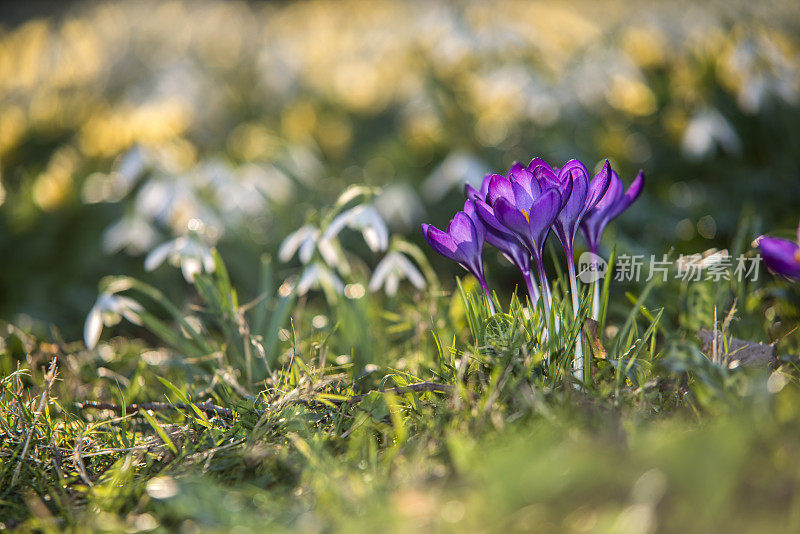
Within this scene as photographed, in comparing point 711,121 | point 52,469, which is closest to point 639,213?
point 711,121

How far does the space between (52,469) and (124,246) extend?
202 centimetres

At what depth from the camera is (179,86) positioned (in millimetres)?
5348

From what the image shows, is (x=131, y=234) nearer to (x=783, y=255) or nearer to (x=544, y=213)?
(x=544, y=213)

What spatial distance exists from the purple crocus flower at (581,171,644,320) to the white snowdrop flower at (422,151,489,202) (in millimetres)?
1463

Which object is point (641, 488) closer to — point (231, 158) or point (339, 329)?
point (339, 329)

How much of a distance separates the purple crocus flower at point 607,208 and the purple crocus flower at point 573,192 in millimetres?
63

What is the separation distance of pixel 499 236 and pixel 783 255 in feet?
2.00

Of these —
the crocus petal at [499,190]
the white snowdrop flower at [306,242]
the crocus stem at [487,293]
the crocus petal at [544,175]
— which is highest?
the crocus petal at [544,175]

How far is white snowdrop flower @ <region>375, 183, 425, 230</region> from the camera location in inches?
132

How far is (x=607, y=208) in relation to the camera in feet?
5.16

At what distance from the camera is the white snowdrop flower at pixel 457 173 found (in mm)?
3225

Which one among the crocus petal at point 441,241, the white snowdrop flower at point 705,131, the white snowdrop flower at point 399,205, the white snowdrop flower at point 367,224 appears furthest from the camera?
the white snowdrop flower at point 399,205

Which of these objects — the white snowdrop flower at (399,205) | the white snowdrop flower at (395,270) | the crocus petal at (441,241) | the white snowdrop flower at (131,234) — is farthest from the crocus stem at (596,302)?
the white snowdrop flower at (131,234)

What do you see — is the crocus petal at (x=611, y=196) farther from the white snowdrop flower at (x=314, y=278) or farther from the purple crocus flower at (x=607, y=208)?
the white snowdrop flower at (x=314, y=278)
